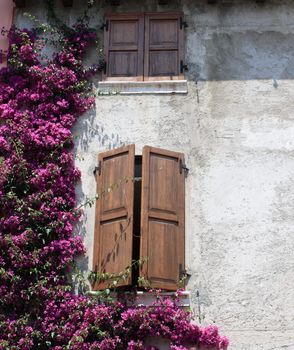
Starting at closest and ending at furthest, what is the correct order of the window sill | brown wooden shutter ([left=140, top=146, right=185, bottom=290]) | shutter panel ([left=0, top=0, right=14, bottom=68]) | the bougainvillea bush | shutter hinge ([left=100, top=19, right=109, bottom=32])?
the bougainvillea bush
brown wooden shutter ([left=140, top=146, right=185, bottom=290])
the window sill
shutter panel ([left=0, top=0, right=14, bottom=68])
shutter hinge ([left=100, top=19, right=109, bottom=32])

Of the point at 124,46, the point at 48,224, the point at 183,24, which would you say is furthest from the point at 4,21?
the point at 48,224

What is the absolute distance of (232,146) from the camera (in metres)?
10.1

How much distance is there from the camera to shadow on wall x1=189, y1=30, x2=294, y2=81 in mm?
10648

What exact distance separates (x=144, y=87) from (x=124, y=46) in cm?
81

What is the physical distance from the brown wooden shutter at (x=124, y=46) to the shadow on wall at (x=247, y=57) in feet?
2.72

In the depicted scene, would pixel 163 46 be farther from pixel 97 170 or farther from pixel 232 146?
pixel 97 170

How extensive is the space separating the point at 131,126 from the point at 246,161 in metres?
1.69

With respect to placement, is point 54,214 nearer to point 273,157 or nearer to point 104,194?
point 104,194

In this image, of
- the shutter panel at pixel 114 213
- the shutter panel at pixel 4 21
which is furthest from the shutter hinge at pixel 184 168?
the shutter panel at pixel 4 21

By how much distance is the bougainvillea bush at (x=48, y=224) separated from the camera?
351 inches

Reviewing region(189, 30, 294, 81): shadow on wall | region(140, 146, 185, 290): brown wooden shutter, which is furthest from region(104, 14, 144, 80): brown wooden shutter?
region(140, 146, 185, 290): brown wooden shutter

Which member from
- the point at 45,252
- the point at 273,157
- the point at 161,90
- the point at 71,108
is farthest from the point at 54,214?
the point at 273,157

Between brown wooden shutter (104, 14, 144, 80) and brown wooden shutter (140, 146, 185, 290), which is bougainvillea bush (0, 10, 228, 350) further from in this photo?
brown wooden shutter (140, 146, 185, 290)

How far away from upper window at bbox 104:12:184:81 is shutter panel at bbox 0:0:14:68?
5.00 ft
